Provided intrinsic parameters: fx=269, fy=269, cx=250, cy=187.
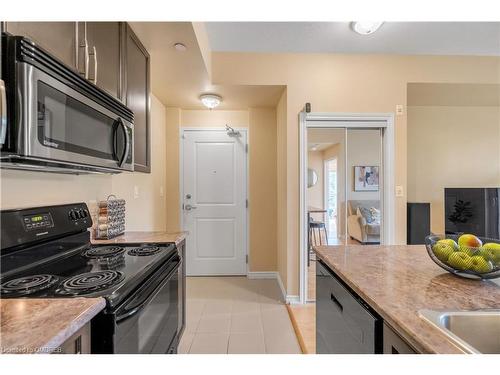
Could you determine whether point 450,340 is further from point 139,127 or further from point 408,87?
point 408,87

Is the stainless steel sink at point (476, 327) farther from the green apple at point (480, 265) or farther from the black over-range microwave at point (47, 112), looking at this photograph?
the black over-range microwave at point (47, 112)

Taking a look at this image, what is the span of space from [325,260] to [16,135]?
4.32ft

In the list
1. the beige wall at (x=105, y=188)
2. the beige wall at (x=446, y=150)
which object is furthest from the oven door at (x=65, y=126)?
the beige wall at (x=446, y=150)

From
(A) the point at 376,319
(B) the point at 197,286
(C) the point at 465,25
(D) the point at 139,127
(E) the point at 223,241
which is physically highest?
(C) the point at 465,25

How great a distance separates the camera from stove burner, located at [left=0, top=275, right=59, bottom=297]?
34.0 inches

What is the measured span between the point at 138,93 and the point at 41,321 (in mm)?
1583

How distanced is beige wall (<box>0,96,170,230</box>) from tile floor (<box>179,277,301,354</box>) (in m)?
1.02

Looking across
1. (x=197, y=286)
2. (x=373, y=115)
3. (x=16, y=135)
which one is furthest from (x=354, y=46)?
(x=197, y=286)

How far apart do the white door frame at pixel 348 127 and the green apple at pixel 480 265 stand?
1.80 m

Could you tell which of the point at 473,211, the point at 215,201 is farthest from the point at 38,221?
the point at 473,211

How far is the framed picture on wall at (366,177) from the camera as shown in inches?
113

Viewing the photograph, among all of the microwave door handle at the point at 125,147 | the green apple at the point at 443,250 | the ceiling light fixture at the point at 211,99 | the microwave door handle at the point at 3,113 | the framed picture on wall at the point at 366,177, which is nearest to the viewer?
the microwave door handle at the point at 3,113
